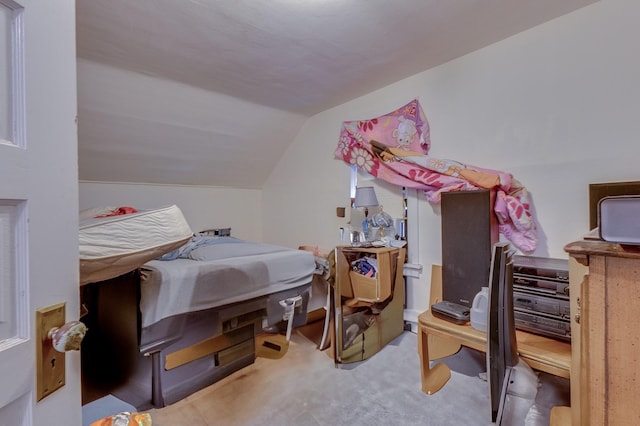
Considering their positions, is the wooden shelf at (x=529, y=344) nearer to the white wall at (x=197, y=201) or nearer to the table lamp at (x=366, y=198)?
the table lamp at (x=366, y=198)

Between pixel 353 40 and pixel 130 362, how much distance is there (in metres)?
2.55

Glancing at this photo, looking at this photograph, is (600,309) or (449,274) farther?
(449,274)

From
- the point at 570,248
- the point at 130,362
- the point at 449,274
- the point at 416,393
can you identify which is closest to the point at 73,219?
the point at 570,248

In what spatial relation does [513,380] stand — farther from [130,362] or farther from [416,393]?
[130,362]

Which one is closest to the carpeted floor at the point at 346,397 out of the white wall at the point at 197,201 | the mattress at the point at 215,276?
the mattress at the point at 215,276

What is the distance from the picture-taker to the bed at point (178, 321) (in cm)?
169

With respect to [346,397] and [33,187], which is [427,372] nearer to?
[346,397]

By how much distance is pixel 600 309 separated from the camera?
1.95 ft

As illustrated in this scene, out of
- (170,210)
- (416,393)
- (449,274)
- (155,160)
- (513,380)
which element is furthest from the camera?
(155,160)

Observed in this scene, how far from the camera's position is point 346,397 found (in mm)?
1846

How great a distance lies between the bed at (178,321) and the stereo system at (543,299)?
5.14ft

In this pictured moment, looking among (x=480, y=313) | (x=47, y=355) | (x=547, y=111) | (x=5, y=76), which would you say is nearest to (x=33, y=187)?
(x=5, y=76)

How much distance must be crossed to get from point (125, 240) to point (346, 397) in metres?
1.59

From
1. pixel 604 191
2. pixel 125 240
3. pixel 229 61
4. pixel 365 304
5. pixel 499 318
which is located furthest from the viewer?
pixel 365 304
